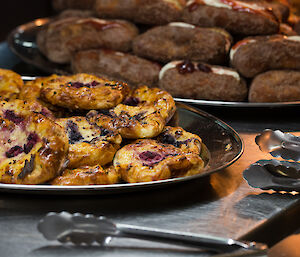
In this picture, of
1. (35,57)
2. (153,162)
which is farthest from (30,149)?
(35,57)

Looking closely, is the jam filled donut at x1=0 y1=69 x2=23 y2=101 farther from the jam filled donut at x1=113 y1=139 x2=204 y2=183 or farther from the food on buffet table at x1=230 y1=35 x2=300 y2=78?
the food on buffet table at x1=230 y1=35 x2=300 y2=78

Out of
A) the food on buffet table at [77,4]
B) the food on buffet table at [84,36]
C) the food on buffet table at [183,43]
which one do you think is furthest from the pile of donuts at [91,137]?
the food on buffet table at [77,4]

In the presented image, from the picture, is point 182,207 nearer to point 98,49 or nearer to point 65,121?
point 65,121

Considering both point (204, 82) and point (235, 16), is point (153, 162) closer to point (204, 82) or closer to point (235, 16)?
point (204, 82)

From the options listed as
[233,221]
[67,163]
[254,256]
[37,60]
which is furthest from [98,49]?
[254,256]

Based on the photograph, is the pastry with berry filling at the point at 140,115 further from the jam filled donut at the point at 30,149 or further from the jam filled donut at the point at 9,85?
the jam filled donut at the point at 9,85

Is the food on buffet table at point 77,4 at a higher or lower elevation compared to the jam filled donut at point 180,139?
higher

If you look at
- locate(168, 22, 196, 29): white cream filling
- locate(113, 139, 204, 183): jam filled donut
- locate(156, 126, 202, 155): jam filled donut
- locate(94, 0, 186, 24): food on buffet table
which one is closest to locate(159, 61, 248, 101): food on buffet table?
locate(168, 22, 196, 29): white cream filling
